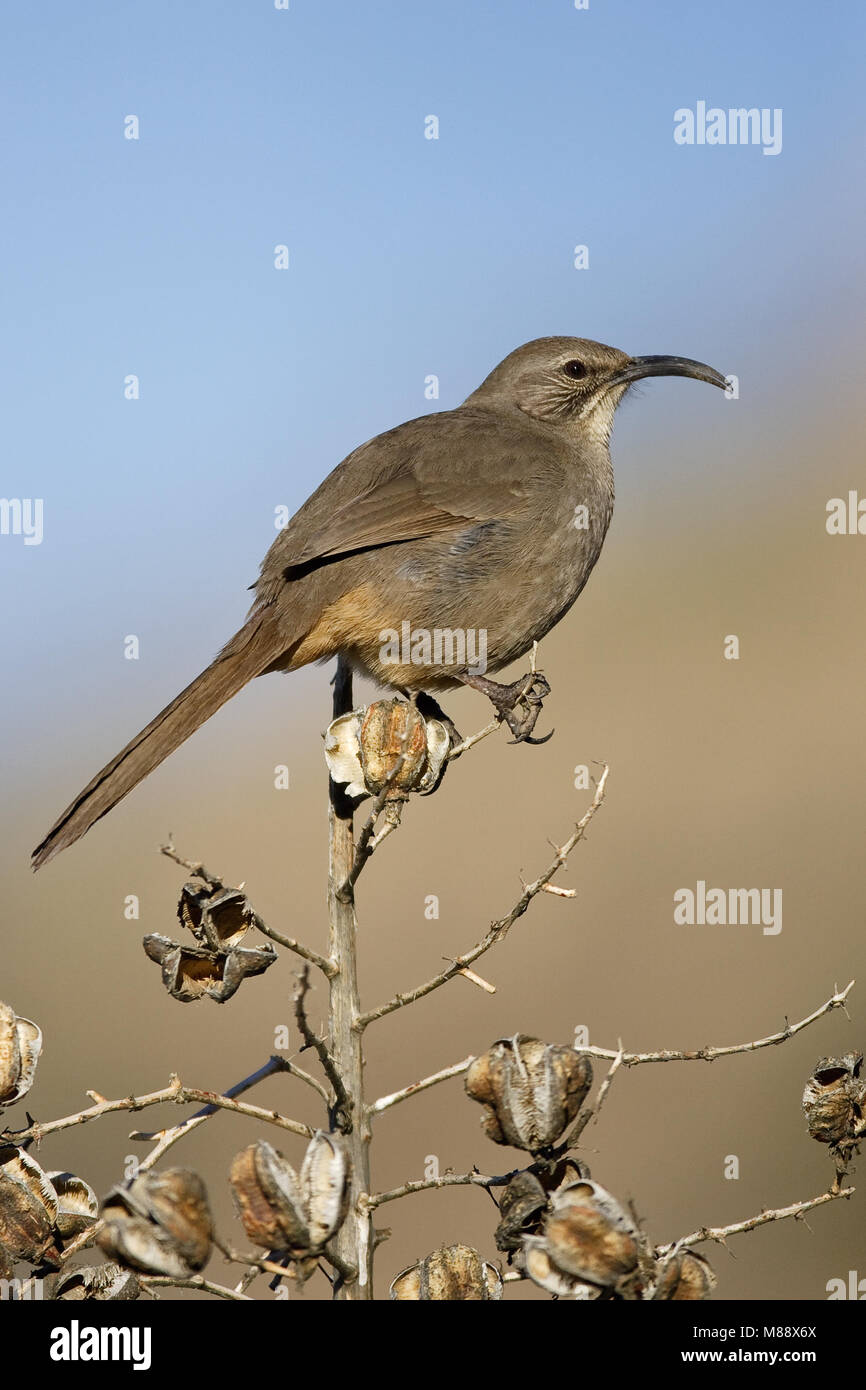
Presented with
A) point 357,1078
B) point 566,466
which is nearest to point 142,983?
point 566,466

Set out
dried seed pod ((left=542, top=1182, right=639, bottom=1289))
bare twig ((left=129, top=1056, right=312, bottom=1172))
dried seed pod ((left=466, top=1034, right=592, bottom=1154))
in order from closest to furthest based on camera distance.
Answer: dried seed pod ((left=542, top=1182, right=639, bottom=1289)), dried seed pod ((left=466, top=1034, right=592, bottom=1154)), bare twig ((left=129, top=1056, right=312, bottom=1172))

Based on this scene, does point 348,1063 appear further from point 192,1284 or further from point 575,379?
point 575,379

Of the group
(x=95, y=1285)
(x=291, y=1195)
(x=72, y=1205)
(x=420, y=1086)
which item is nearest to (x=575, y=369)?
(x=420, y=1086)

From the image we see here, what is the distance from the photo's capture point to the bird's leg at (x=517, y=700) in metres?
4.00

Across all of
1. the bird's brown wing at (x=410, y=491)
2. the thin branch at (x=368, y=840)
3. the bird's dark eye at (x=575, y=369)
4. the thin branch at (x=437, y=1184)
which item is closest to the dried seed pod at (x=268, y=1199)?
the thin branch at (x=437, y=1184)

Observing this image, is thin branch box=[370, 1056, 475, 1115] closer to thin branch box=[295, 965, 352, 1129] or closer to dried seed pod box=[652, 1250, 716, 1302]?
thin branch box=[295, 965, 352, 1129]

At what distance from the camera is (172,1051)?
958 cm

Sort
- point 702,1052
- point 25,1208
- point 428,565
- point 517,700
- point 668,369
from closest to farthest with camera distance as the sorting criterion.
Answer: point 25,1208
point 702,1052
point 517,700
point 428,565
point 668,369

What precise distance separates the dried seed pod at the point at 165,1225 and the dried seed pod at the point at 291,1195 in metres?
0.06

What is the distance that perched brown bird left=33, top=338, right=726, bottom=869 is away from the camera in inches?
169

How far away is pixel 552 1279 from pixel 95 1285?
29.2 inches

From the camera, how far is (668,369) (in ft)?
17.5

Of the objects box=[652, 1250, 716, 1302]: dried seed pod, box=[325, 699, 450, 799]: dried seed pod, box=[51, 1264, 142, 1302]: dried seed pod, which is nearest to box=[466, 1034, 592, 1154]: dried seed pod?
box=[652, 1250, 716, 1302]: dried seed pod

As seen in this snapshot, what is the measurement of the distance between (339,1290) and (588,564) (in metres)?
3.19
